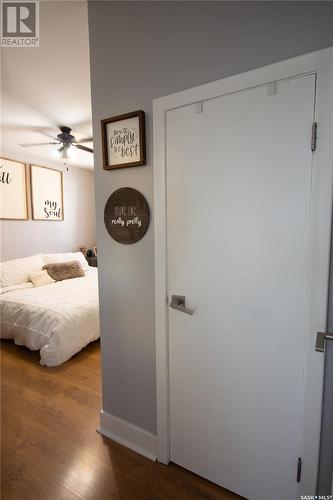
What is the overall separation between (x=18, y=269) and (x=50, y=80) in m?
2.46

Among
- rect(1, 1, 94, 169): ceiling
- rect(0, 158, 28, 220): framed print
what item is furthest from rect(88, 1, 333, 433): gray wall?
rect(0, 158, 28, 220): framed print

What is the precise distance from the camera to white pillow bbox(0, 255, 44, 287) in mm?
3185

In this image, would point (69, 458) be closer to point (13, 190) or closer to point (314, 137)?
point (314, 137)

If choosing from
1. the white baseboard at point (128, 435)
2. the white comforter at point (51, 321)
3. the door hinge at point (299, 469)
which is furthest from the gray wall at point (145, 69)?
the white comforter at point (51, 321)

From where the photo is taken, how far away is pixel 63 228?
4.40m

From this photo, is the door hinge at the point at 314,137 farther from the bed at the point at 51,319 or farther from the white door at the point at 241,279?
the bed at the point at 51,319

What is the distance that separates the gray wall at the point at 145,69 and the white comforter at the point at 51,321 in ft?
3.23

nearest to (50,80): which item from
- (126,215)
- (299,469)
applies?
(126,215)

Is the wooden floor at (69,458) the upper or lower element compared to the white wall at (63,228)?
lower

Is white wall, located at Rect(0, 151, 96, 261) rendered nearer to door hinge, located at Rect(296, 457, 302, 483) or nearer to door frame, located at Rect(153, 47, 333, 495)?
door frame, located at Rect(153, 47, 333, 495)

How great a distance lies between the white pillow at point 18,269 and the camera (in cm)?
318

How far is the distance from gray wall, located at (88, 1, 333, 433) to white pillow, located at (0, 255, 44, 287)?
2396mm

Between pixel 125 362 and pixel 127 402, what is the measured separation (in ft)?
0.85

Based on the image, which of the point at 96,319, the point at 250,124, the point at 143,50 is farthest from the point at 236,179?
the point at 96,319
